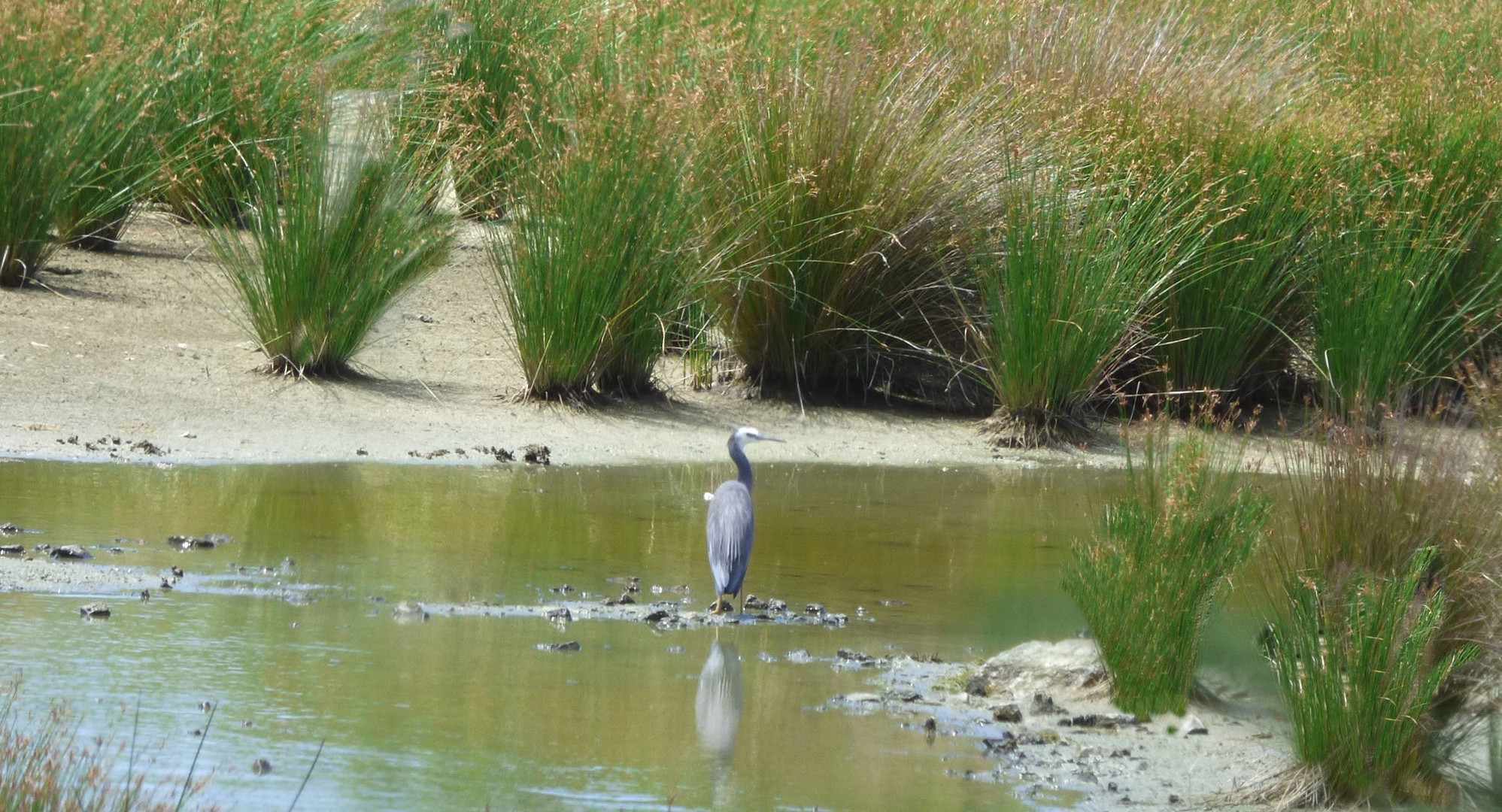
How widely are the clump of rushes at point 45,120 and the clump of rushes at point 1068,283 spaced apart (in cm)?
442

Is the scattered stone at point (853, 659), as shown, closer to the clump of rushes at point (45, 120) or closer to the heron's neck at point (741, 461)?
the heron's neck at point (741, 461)

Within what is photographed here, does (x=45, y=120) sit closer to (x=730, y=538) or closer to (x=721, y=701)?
(x=730, y=538)

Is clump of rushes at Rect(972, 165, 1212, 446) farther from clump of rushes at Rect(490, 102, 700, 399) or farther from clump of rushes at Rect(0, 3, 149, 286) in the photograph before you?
clump of rushes at Rect(0, 3, 149, 286)

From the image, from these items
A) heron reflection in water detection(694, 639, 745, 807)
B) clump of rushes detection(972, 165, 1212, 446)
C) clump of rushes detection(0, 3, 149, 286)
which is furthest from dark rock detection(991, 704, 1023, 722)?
clump of rushes detection(0, 3, 149, 286)

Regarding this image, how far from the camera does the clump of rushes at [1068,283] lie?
841 centimetres

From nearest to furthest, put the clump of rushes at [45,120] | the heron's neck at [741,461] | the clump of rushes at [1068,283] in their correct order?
the heron's neck at [741,461], the clump of rushes at [45,120], the clump of rushes at [1068,283]

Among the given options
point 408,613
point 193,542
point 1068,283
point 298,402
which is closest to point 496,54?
point 298,402

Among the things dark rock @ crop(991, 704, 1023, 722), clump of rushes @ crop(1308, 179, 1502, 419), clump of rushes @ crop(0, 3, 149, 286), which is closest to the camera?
dark rock @ crop(991, 704, 1023, 722)

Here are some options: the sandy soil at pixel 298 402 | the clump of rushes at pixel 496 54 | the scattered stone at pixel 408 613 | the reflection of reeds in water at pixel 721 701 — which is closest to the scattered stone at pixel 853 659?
the reflection of reeds in water at pixel 721 701

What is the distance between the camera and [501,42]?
10789 millimetres

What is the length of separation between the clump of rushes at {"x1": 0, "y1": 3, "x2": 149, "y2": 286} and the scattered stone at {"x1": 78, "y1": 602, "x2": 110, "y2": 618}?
409 centimetres

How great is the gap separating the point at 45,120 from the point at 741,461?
4288mm

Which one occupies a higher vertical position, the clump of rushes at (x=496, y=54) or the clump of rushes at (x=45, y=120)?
the clump of rushes at (x=496, y=54)

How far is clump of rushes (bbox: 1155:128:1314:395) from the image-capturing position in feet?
29.7
